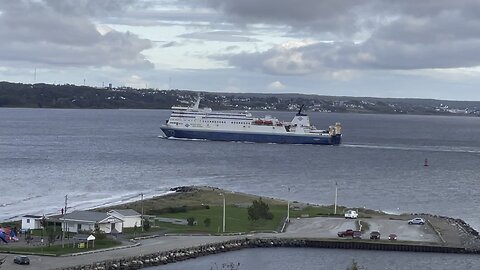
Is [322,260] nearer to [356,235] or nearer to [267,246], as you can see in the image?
[267,246]

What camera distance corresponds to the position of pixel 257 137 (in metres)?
121

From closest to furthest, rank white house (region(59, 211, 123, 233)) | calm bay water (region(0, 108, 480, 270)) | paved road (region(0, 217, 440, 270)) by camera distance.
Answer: paved road (region(0, 217, 440, 270)) → white house (region(59, 211, 123, 233)) → calm bay water (region(0, 108, 480, 270))

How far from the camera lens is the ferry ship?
121 m

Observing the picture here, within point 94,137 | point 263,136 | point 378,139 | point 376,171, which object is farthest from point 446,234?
point 378,139

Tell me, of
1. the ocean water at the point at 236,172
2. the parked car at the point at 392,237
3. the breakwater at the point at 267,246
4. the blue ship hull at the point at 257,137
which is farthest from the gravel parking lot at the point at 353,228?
the blue ship hull at the point at 257,137

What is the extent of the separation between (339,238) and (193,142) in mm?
80010

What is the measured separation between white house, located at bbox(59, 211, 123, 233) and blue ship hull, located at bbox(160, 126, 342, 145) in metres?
82.2

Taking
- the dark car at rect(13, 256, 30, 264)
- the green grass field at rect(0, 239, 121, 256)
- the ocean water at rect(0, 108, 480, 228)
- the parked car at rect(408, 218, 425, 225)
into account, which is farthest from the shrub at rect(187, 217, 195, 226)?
the dark car at rect(13, 256, 30, 264)

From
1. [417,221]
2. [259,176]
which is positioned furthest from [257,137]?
[417,221]

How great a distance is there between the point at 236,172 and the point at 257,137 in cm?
4308

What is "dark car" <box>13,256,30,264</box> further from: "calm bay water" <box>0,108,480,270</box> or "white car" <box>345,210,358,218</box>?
"white car" <box>345,210,358,218</box>

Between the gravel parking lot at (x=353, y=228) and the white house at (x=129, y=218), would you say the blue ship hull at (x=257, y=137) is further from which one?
the white house at (x=129, y=218)

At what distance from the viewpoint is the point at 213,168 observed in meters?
82.1

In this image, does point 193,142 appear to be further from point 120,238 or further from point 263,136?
point 120,238
